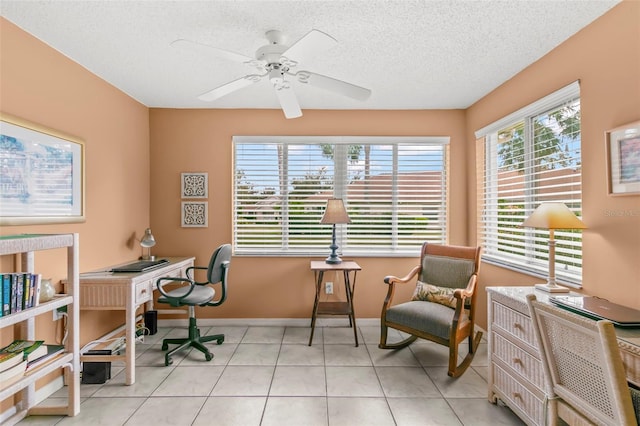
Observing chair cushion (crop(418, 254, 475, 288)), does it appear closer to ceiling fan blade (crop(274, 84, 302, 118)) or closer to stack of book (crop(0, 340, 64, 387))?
ceiling fan blade (crop(274, 84, 302, 118))

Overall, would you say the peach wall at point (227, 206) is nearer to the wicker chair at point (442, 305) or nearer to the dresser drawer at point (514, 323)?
the wicker chair at point (442, 305)

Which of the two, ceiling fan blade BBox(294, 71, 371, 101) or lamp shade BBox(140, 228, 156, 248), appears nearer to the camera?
ceiling fan blade BBox(294, 71, 371, 101)

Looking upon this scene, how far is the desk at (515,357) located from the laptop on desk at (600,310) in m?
0.15

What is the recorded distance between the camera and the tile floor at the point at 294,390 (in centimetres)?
203

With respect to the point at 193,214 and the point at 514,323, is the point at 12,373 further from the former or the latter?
the point at 514,323

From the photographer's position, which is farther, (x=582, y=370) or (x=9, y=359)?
(x=9, y=359)

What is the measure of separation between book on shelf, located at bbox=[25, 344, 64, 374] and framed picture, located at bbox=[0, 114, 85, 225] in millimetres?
841

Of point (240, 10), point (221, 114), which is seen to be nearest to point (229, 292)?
point (221, 114)

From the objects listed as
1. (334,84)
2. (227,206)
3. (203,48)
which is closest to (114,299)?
(227,206)

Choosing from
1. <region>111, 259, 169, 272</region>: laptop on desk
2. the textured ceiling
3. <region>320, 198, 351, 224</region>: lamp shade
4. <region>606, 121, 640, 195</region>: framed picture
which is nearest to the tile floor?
<region>111, 259, 169, 272</region>: laptop on desk

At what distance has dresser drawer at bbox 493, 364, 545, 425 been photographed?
1.75 metres

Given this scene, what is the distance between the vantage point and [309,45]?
1.69 m

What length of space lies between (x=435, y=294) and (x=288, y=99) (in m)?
2.15

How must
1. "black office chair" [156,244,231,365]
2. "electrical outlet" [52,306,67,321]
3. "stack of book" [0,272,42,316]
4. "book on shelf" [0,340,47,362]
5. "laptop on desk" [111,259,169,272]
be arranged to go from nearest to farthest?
1. "stack of book" [0,272,42,316]
2. "book on shelf" [0,340,47,362]
3. "electrical outlet" [52,306,67,321]
4. "laptop on desk" [111,259,169,272]
5. "black office chair" [156,244,231,365]
